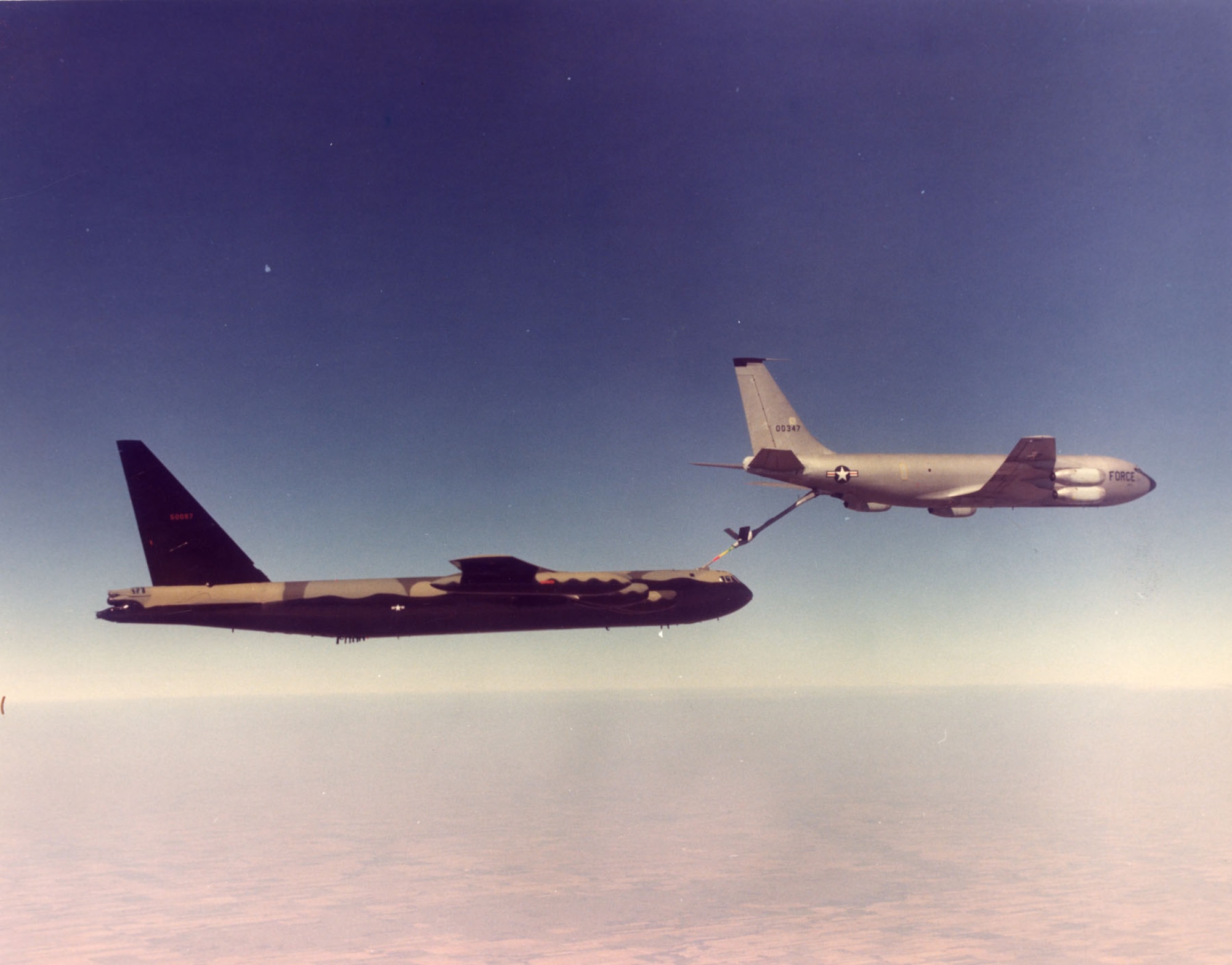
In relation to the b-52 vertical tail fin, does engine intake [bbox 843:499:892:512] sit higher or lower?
lower

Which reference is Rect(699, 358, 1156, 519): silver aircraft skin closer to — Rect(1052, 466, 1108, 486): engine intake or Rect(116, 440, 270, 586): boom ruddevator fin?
Rect(1052, 466, 1108, 486): engine intake

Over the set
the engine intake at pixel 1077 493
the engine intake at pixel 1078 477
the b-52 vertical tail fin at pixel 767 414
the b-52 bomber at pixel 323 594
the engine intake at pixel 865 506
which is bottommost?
the b-52 bomber at pixel 323 594

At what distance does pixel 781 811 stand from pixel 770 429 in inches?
6283

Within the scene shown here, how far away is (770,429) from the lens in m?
29.8

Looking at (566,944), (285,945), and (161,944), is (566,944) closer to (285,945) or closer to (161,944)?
(285,945)

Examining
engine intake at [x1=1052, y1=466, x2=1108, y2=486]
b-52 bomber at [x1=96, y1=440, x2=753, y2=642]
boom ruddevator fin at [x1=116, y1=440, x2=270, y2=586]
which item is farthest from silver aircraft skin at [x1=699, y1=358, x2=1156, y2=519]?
boom ruddevator fin at [x1=116, y1=440, x2=270, y2=586]

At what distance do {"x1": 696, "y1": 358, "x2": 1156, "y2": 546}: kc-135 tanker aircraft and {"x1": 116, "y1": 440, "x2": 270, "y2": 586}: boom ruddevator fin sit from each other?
697 inches

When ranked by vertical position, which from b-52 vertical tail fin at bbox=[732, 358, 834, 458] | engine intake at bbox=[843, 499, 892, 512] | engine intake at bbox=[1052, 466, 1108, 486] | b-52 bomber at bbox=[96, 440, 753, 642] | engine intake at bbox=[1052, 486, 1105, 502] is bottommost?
b-52 bomber at bbox=[96, 440, 753, 642]

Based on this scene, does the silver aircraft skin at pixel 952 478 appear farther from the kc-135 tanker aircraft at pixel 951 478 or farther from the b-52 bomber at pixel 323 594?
the b-52 bomber at pixel 323 594

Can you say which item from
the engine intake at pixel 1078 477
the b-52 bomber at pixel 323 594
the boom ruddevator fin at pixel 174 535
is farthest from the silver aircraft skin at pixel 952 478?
the boom ruddevator fin at pixel 174 535

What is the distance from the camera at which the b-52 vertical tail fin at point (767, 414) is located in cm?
2970

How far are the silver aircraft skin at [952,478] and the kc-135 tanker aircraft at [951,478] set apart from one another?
23mm

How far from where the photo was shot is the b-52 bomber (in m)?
25.5

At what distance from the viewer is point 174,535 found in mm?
26781
